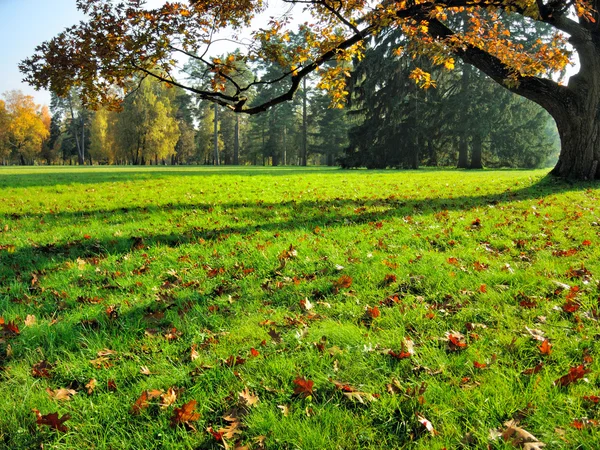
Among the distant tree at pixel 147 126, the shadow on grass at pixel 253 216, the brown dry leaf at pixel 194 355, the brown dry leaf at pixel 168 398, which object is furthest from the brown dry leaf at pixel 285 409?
the distant tree at pixel 147 126

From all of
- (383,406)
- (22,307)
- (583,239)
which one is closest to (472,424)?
(383,406)

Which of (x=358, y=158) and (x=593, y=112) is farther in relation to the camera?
(x=358, y=158)

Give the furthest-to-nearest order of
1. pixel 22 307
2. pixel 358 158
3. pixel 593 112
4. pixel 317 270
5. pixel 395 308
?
1. pixel 358 158
2. pixel 593 112
3. pixel 317 270
4. pixel 22 307
5. pixel 395 308

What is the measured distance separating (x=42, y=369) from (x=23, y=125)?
68.2m

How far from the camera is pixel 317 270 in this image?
4.28 metres

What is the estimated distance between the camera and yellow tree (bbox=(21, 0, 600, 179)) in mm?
6566

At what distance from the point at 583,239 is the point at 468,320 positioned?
328 cm

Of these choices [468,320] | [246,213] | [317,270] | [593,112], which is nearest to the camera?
[468,320]

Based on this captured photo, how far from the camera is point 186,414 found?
2.07m

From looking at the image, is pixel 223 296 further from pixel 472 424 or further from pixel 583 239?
pixel 583 239

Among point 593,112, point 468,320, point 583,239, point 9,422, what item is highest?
point 593,112

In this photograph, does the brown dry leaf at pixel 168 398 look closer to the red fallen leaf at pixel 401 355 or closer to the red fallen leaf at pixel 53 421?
the red fallen leaf at pixel 53 421

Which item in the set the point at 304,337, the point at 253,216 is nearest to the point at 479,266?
the point at 304,337

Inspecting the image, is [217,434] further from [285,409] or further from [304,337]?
[304,337]
